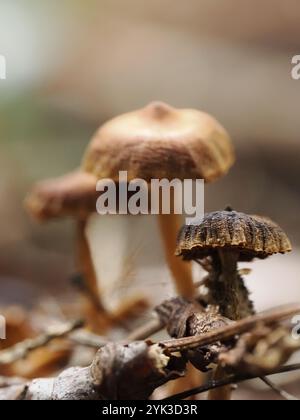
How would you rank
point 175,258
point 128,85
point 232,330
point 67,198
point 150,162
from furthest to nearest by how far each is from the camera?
point 128,85 < point 67,198 < point 175,258 < point 150,162 < point 232,330

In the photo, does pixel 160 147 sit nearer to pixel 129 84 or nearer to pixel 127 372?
pixel 127 372

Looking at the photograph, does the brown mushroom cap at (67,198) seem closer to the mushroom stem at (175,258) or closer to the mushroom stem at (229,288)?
the mushroom stem at (175,258)

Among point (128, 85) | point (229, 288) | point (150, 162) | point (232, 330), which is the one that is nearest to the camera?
point (232, 330)

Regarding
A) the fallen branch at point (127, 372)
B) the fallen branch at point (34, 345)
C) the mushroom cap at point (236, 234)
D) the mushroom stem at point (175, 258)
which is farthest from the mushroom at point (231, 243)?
the fallen branch at point (34, 345)

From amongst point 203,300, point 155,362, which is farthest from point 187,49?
point 155,362

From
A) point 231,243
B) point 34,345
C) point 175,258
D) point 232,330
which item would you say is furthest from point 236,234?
point 34,345

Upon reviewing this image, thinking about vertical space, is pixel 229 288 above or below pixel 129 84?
below
